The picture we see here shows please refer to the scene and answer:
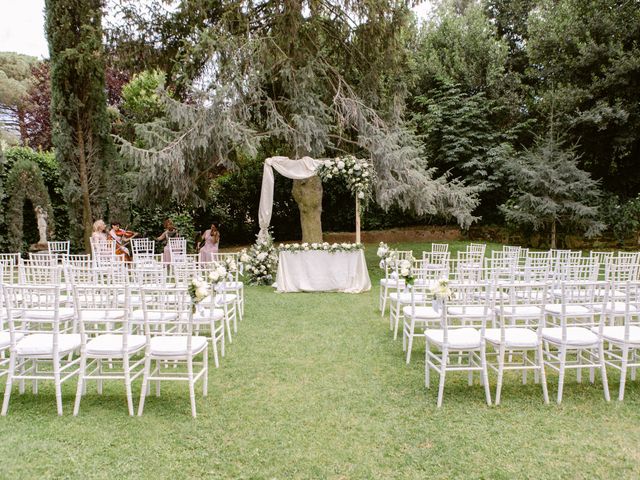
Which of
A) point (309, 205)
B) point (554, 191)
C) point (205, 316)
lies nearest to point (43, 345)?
point (205, 316)

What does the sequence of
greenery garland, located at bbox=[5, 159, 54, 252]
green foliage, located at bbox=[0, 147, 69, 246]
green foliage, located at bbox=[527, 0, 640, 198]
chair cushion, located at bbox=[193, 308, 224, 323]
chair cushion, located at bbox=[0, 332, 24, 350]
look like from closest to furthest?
1. chair cushion, located at bbox=[0, 332, 24, 350]
2. chair cushion, located at bbox=[193, 308, 224, 323]
3. greenery garland, located at bbox=[5, 159, 54, 252]
4. green foliage, located at bbox=[0, 147, 69, 246]
5. green foliage, located at bbox=[527, 0, 640, 198]

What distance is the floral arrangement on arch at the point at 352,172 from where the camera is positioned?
9.48m

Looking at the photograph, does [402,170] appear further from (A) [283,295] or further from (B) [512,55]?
(B) [512,55]

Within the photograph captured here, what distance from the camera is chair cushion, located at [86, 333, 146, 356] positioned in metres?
3.42

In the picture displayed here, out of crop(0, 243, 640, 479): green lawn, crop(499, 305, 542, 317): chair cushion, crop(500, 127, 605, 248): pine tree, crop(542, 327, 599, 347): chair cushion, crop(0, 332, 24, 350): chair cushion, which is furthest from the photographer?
crop(500, 127, 605, 248): pine tree

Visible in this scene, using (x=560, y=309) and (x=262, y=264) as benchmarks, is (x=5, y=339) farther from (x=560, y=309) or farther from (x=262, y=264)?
(x=262, y=264)

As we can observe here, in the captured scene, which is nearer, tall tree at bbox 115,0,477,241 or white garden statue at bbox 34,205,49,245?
tall tree at bbox 115,0,477,241

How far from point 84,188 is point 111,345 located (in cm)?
924

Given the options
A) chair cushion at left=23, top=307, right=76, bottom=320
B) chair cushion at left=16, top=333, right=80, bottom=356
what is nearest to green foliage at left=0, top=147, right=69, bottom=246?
chair cushion at left=23, top=307, right=76, bottom=320

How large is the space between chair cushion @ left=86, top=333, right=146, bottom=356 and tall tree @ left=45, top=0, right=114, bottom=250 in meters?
8.87

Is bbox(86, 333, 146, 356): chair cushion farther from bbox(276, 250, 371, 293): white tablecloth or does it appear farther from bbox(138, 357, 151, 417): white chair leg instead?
bbox(276, 250, 371, 293): white tablecloth

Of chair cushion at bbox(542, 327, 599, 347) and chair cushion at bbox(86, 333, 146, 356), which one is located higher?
chair cushion at bbox(86, 333, 146, 356)

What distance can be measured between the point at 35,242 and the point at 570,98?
15920mm

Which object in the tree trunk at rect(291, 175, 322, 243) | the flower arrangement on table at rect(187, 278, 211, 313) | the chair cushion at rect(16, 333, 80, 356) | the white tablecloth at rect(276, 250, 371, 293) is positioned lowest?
the white tablecloth at rect(276, 250, 371, 293)
